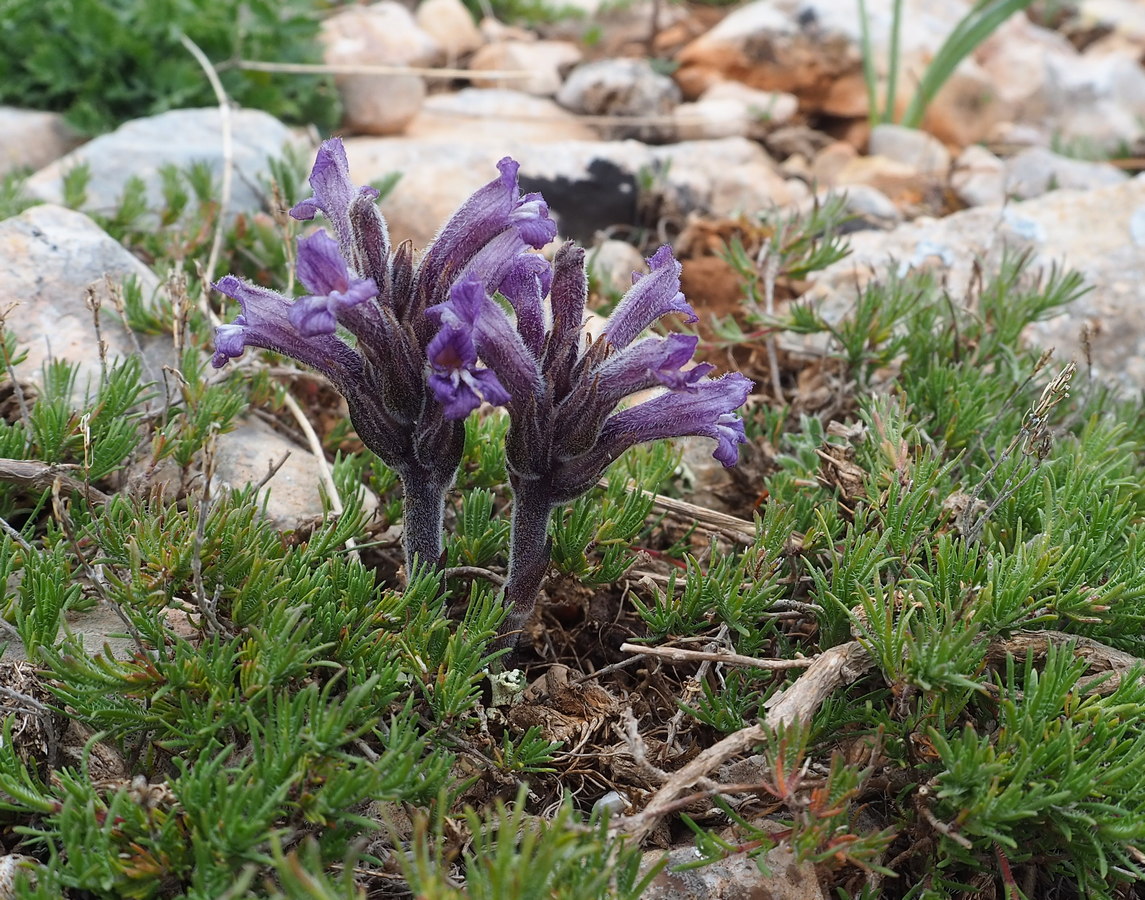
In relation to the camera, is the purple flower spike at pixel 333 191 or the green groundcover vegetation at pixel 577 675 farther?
the purple flower spike at pixel 333 191

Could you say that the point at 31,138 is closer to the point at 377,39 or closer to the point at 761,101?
the point at 377,39

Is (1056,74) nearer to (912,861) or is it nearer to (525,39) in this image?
(525,39)

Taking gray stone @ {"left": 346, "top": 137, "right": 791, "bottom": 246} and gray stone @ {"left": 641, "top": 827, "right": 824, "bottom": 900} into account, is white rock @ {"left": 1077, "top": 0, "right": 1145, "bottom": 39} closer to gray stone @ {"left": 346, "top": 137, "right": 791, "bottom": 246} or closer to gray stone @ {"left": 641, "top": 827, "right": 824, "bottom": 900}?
gray stone @ {"left": 346, "top": 137, "right": 791, "bottom": 246}

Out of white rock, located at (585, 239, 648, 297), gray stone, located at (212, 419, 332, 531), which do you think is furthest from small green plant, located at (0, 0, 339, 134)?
gray stone, located at (212, 419, 332, 531)

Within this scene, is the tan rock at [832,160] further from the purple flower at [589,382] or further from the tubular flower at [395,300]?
the tubular flower at [395,300]

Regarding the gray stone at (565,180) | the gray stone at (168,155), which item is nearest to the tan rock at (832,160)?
the gray stone at (565,180)
